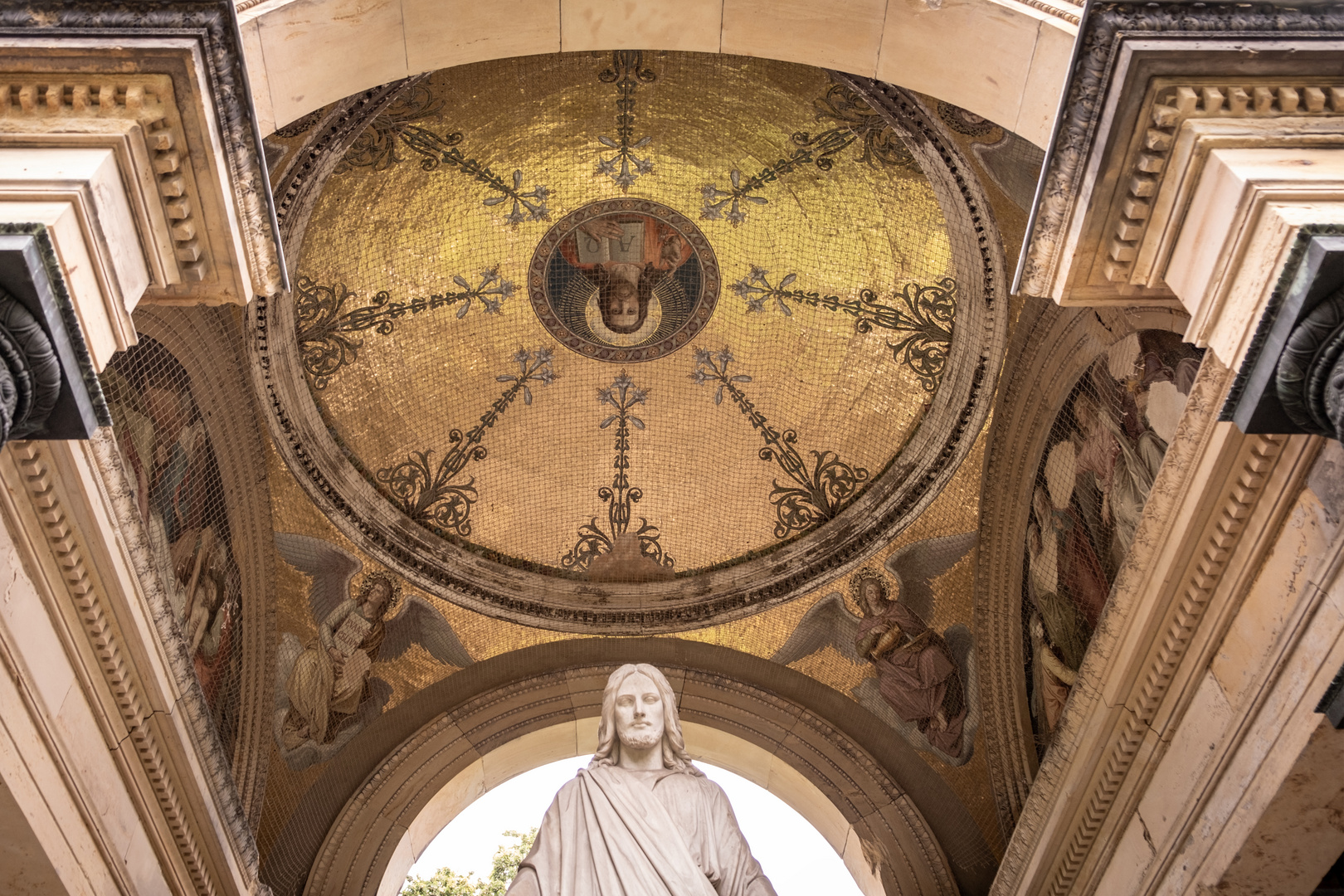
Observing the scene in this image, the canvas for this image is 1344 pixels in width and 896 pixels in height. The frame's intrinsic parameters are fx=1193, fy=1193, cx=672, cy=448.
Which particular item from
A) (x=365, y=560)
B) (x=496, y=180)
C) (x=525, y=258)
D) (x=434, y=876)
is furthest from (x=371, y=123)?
(x=434, y=876)

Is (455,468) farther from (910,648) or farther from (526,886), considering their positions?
(526,886)

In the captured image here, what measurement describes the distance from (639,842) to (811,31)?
10.8ft

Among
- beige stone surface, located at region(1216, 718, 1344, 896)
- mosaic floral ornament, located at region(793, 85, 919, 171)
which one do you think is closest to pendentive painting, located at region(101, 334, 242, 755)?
mosaic floral ornament, located at region(793, 85, 919, 171)

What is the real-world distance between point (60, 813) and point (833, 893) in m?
15.6

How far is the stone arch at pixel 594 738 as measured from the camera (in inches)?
306

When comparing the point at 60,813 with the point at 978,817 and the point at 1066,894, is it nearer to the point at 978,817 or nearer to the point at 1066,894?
the point at 1066,894

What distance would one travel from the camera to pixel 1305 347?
3426 mm

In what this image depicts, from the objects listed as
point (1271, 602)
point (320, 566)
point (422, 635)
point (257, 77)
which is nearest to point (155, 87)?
point (257, 77)

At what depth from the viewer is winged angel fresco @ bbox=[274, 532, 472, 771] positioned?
807 centimetres

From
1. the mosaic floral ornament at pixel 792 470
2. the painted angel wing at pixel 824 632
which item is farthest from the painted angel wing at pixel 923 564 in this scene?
the mosaic floral ornament at pixel 792 470

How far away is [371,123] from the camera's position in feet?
24.0

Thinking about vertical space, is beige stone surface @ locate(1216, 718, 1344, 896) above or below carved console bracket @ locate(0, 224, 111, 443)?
below

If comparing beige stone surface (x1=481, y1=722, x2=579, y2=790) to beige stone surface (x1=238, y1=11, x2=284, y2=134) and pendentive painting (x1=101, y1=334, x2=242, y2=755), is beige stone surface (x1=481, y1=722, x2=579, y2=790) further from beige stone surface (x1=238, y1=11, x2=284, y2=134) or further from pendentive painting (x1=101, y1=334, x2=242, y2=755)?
beige stone surface (x1=238, y1=11, x2=284, y2=134)

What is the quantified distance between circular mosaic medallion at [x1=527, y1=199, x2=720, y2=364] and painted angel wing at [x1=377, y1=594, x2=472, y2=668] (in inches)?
87.0
